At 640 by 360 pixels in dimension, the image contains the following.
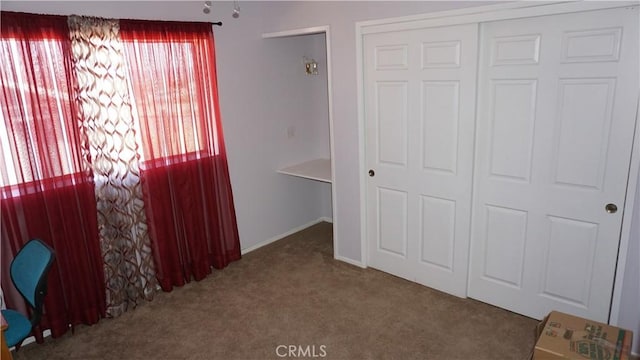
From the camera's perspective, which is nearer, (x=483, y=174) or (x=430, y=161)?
(x=483, y=174)

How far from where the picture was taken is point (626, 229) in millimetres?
2475

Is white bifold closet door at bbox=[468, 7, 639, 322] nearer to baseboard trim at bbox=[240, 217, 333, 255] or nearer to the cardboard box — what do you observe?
the cardboard box

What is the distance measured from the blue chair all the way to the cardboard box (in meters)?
2.50

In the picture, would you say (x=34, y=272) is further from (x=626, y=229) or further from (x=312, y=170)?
(x=626, y=229)

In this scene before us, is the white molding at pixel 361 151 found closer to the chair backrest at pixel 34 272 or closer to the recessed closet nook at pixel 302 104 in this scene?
the recessed closet nook at pixel 302 104

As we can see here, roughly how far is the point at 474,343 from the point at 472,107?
1.55 meters

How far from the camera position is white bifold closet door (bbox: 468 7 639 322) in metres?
2.40

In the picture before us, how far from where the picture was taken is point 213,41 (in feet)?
11.8

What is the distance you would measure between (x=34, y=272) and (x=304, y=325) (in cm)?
168

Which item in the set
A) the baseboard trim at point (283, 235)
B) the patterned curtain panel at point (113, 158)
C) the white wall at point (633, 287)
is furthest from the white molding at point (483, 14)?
the baseboard trim at point (283, 235)

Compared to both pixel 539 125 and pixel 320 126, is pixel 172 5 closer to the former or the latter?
pixel 320 126

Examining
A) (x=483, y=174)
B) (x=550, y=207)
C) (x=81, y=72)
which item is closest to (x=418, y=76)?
(x=483, y=174)

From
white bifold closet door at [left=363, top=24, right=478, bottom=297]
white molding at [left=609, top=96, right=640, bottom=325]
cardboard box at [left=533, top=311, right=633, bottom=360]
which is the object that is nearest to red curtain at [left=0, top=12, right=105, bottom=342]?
white bifold closet door at [left=363, top=24, right=478, bottom=297]

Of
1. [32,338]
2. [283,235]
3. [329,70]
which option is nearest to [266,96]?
[329,70]
